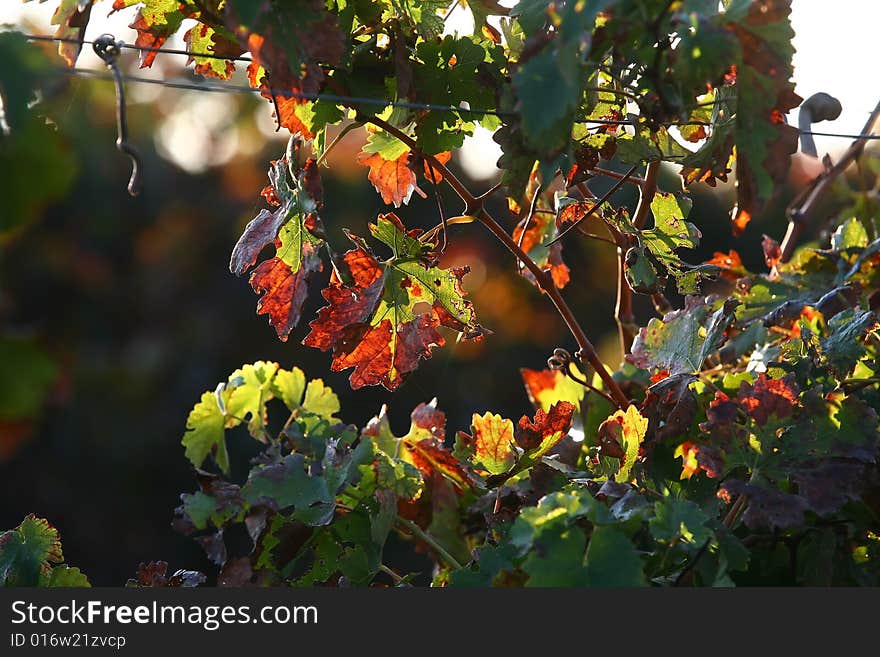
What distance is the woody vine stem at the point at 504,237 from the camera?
1141 mm

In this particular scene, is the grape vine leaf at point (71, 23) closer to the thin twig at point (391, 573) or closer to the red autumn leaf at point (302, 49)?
the red autumn leaf at point (302, 49)

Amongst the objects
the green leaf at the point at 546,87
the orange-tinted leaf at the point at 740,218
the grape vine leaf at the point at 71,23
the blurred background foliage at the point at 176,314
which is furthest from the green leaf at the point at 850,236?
the blurred background foliage at the point at 176,314

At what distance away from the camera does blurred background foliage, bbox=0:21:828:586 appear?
16.0 ft

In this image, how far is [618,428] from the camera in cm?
111

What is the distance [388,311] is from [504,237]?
0.18m

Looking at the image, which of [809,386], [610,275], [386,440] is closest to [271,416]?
[610,275]

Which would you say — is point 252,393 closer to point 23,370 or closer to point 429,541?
point 429,541

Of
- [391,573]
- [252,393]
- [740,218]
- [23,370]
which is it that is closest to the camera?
[23,370]

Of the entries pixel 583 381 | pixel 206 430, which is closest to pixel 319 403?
pixel 206 430

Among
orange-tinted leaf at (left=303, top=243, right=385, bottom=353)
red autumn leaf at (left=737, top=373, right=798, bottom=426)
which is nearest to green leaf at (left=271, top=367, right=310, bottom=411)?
orange-tinted leaf at (left=303, top=243, right=385, bottom=353)

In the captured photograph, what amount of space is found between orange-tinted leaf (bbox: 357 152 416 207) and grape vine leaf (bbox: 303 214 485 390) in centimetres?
9

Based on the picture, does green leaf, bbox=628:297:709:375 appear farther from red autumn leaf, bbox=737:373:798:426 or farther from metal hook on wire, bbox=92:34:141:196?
metal hook on wire, bbox=92:34:141:196

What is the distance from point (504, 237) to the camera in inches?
48.1

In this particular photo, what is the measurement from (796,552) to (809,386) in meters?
0.19
